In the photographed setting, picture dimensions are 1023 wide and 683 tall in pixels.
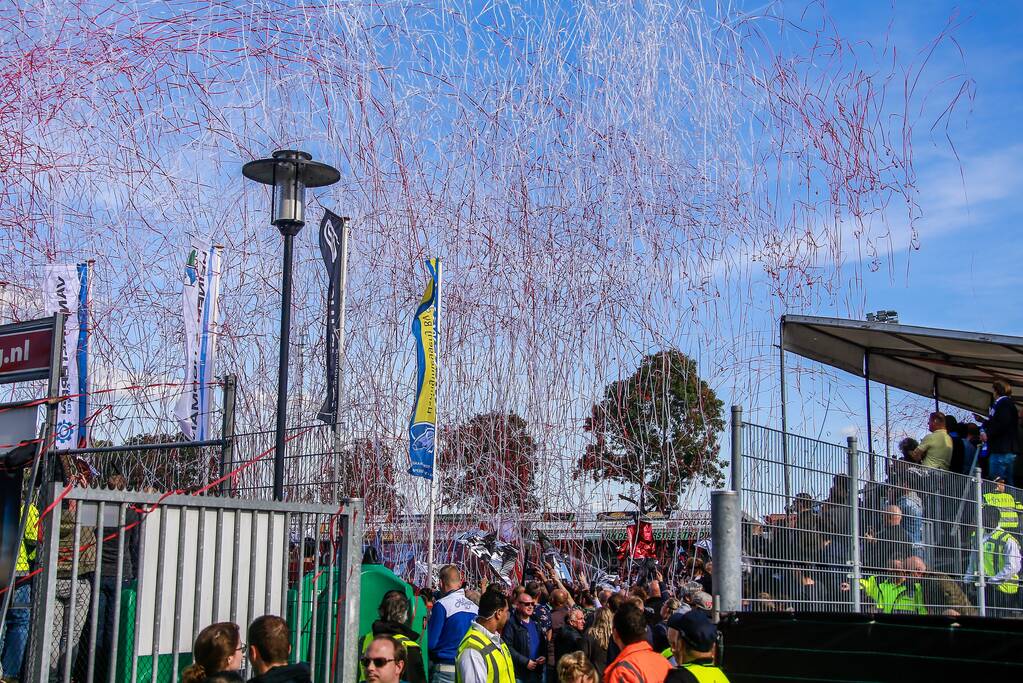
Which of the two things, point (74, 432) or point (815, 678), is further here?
point (74, 432)

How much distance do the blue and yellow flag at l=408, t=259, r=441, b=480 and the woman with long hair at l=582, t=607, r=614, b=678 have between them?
15.3 ft

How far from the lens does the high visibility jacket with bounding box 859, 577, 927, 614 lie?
7.89m

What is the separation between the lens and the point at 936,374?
1454cm

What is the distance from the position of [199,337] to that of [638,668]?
8.76m

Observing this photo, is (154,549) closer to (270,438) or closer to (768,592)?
(768,592)

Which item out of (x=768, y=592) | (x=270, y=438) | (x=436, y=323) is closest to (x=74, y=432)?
(x=270, y=438)

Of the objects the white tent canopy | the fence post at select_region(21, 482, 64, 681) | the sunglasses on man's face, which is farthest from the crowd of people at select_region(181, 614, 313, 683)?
the white tent canopy

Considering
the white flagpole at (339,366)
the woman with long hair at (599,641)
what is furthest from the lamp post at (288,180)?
the woman with long hair at (599,641)

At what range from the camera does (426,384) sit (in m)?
14.2

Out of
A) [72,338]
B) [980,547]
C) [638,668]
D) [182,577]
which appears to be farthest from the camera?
[72,338]

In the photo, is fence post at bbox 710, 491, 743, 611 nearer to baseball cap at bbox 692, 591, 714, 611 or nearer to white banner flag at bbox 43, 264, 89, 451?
baseball cap at bbox 692, 591, 714, 611

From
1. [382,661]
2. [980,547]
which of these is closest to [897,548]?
[980,547]

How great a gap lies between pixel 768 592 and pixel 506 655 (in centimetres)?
170

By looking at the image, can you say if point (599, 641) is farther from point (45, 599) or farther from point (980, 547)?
point (45, 599)
